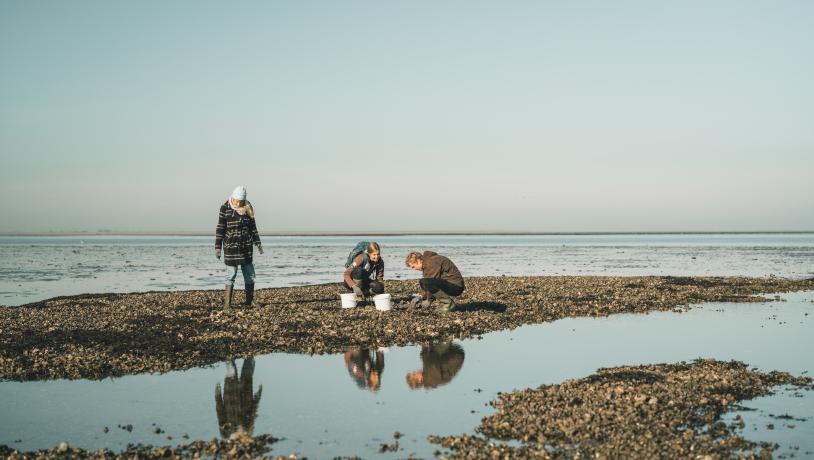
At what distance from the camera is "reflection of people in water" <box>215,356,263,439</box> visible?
8.38 m

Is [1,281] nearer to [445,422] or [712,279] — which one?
[445,422]

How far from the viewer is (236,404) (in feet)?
31.5

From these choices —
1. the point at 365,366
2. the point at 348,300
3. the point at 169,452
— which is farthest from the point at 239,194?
the point at 169,452

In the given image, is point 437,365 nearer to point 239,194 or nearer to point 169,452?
point 169,452

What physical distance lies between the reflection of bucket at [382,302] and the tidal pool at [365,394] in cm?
387

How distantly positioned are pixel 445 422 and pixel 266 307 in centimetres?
1259

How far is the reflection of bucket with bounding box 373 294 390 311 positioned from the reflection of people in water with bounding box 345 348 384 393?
4.61 metres

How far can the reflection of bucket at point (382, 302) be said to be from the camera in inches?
735

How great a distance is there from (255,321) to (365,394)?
8.04 m

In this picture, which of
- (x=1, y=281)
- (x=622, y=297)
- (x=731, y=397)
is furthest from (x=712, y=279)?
(x=1, y=281)

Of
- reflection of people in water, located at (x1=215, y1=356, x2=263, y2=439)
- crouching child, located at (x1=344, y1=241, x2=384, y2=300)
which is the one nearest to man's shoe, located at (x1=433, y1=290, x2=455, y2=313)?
crouching child, located at (x1=344, y1=241, x2=384, y2=300)

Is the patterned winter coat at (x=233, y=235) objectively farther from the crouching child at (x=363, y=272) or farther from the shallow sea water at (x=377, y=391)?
the shallow sea water at (x=377, y=391)

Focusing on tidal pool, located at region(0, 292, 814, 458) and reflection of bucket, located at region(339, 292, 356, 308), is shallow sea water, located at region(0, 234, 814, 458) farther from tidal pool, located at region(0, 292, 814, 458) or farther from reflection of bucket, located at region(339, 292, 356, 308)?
reflection of bucket, located at region(339, 292, 356, 308)

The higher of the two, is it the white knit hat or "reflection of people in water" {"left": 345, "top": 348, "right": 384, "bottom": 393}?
the white knit hat
